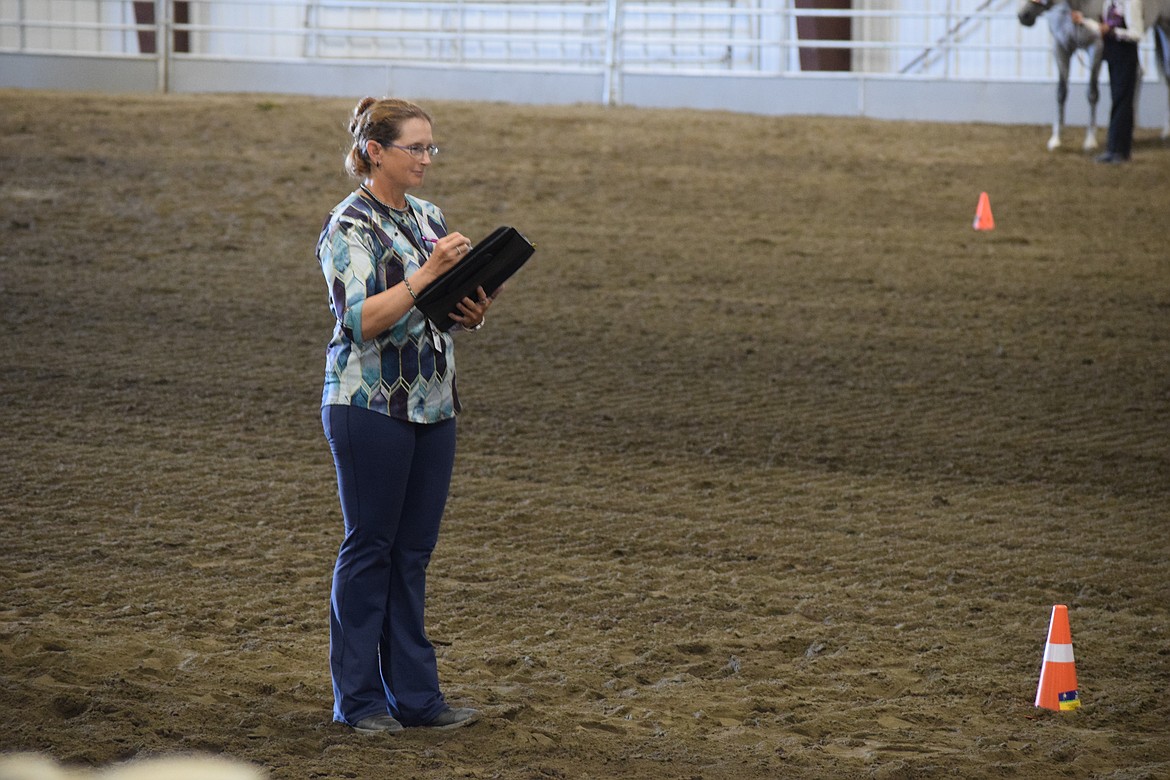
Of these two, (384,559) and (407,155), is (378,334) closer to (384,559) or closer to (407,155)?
(407,155)

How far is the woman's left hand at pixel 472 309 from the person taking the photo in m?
3.58

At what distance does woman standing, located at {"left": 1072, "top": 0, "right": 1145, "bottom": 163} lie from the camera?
1311 centimetres

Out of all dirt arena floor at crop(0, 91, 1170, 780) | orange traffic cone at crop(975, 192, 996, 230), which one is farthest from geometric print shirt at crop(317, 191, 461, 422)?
orange traffic cone at crop(975, 192, 996, 230)

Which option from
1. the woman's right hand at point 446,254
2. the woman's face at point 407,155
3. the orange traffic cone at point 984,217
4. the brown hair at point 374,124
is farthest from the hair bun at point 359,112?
the orange traffic cone at point 984,217

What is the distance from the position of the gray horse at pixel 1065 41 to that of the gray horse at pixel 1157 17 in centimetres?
1

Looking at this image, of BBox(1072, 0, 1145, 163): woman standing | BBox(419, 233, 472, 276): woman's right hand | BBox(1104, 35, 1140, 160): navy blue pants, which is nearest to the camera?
BBox(419, 233, 472, 276): woman's right hand

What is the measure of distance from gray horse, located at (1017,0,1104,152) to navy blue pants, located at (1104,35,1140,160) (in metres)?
0.17

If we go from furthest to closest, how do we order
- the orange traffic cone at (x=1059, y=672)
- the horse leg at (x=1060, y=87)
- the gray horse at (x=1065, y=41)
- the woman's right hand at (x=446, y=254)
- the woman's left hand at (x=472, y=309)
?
1. the horse leg at (x=1060, y=87)
2. the gray horse at (x=1065, y=41)
3. the orange traffic cone at (x=1059, y=672)
4. the woman's left hand at (x=472, y=309)
5. the woman's right hand at (x=446, y=254)

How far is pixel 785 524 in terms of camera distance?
6586 mm

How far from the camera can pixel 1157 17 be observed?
1366 cm

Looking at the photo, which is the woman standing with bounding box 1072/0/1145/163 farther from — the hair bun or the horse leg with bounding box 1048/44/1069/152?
the hair bun

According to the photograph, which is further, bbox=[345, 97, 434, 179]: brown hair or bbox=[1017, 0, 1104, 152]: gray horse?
bbox=[1017, 0, 1104, 152]: gray horse

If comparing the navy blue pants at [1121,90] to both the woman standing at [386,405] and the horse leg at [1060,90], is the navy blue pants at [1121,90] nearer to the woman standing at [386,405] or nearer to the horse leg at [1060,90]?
the horse leg at [1060,90]

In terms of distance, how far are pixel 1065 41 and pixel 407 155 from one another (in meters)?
12.0
